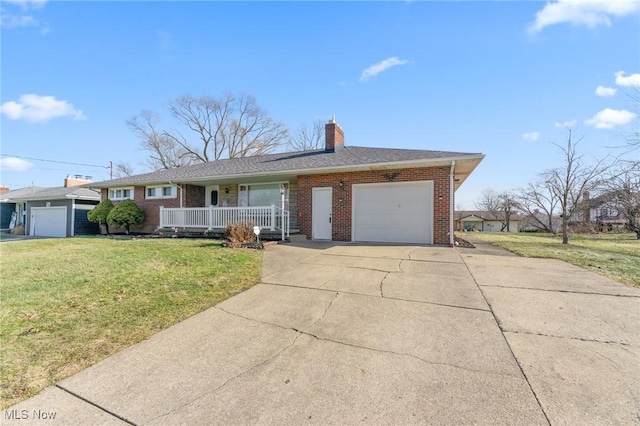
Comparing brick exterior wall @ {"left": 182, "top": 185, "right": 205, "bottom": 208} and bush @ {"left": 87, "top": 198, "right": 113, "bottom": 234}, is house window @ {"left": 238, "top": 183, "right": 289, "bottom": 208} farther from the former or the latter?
bush @ {"left": 87, "top": 198, "right": 113, "bottom": 234}

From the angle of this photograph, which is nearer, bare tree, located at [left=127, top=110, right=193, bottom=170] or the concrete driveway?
the concrete driveway

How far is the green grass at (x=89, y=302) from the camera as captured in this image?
2.81 m

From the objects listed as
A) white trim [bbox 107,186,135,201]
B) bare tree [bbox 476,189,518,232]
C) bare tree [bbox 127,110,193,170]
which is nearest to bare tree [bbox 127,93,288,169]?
bare tree [bbox 127,110,193,170]

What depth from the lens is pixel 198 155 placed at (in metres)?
34.0

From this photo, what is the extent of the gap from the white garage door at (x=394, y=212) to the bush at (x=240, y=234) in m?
3.93

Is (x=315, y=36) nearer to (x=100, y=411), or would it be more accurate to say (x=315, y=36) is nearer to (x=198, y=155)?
(x=100, y=411)

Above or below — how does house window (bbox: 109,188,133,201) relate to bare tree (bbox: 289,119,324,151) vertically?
below

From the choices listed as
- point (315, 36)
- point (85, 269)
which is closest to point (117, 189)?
point (85, 269)

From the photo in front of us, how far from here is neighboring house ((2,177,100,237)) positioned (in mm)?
17844

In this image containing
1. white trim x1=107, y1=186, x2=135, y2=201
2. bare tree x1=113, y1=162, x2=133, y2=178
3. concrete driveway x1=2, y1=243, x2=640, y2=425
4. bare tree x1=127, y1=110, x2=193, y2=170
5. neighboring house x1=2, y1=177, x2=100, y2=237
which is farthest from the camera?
bare tree x1=113, y1=162, x2=133, y2=178

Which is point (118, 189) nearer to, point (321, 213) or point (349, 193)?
point (321, 213)

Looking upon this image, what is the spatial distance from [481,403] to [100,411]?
113 inches

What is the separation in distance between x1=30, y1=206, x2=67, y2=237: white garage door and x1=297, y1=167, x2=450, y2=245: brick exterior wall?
54.3 ft

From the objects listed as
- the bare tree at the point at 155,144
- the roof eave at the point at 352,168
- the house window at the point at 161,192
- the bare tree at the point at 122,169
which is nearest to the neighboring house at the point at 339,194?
the roof eave at the point at 352,168
